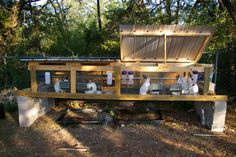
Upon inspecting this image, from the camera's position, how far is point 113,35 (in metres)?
9.76

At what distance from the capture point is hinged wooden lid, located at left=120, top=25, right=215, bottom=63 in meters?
5.55

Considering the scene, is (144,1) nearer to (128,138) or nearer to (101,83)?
(101,83)

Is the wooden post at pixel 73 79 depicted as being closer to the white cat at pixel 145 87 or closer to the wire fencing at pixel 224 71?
the white cat at pixel 145 87

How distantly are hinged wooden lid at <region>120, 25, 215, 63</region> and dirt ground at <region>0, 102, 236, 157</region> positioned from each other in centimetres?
151

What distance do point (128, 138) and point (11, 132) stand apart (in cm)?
225

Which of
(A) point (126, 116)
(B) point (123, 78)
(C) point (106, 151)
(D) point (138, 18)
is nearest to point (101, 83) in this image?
(B) point (123, 78)

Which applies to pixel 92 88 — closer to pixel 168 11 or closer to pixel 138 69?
pixel 138 69

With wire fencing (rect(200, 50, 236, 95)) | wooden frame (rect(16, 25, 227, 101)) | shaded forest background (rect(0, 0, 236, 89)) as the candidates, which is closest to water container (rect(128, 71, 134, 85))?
wooden frame (rect(16, 25, 227, 101))

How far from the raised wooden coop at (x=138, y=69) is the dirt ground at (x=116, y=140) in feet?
1.87

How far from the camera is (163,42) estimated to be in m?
5.91

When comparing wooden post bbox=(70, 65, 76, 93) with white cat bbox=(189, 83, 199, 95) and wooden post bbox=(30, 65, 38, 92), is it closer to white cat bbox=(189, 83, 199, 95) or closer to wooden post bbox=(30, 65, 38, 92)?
wooden post bbox=(30, 65, 38, 92)

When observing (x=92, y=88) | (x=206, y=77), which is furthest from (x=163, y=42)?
(x=92, y=88)

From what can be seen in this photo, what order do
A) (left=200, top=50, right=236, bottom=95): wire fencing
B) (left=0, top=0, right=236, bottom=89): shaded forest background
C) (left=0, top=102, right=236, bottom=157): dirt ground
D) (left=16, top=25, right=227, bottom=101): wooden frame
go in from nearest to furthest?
(left=0, top=102, right=236, bottom=157): dirt ground < (left=16, top=25, right=227, bottom=101): wooden frame < (left=200, top=50, right=236, bottom=95): wire fencing < (left=0, top=0, right=236, bottom=89): shaded forest background

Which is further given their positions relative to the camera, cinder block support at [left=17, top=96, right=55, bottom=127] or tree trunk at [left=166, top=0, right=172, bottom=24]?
tree trunk at [left=166, top=0, right=172, bottom=24]
